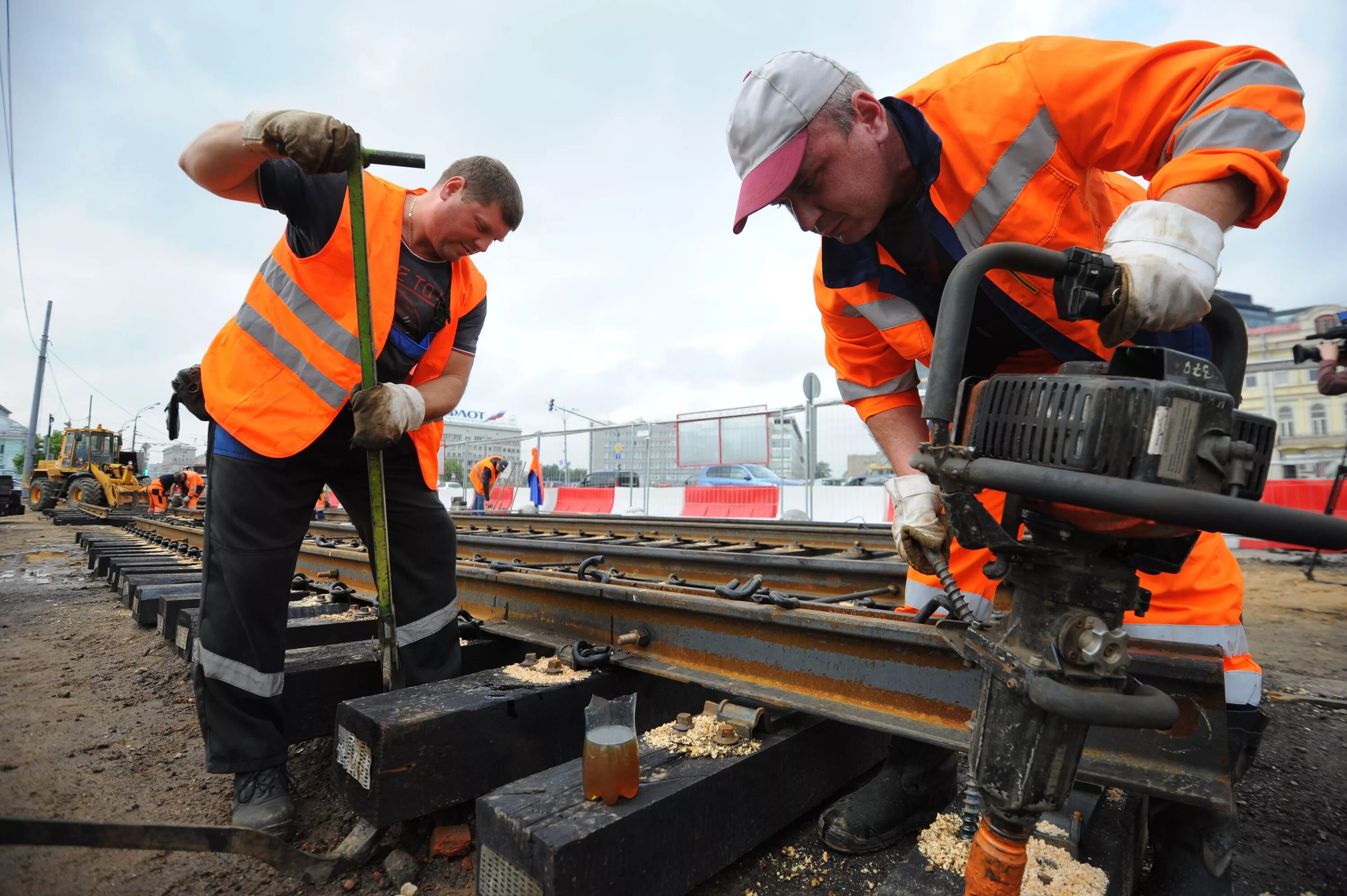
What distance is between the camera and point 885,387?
241 centimetres

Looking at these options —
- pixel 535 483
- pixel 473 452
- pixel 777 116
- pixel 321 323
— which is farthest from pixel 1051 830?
pixel 473 452

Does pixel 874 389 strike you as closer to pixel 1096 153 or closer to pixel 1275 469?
pixel 1096 153

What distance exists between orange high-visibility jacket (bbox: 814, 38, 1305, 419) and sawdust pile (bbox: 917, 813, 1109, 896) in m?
1.21

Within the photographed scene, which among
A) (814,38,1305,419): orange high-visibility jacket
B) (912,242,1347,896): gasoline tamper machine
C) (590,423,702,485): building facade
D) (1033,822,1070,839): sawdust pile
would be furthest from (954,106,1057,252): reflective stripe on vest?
(590,423,702,485): building facade

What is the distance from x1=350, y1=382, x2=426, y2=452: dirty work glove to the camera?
2.25 metres

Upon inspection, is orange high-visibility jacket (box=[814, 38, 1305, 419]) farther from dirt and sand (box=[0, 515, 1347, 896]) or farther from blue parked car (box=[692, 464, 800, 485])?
blue parked car (box=[692, 464, 800, 485])

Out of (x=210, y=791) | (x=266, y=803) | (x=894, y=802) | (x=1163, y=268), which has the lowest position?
(x=210, y=791)

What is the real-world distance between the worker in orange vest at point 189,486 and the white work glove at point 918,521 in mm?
20001

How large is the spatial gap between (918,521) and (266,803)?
7.16ft

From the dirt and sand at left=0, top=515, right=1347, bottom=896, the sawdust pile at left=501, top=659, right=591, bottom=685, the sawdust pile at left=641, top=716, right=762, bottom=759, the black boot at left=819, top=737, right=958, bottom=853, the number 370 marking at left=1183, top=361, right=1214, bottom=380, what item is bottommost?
the dirt and sand at left=0, top=515, right=1347, bottom=896

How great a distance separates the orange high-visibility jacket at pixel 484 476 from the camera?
1405cm

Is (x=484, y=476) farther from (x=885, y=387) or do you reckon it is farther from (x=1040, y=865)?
(x=1040, y=865)

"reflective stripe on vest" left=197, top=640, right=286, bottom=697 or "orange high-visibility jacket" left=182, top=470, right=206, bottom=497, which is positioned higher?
"orange high-visibility jacket" left=182, top=470, right=206, bottom=497

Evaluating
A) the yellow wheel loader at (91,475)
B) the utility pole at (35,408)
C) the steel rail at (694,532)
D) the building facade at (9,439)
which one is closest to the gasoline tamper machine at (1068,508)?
the steel rail at (694,532)
